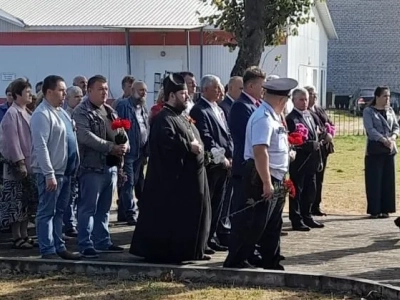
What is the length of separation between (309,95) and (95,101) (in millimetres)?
3758

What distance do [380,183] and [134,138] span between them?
3718 mm

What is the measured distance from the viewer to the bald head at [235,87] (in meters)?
10.3

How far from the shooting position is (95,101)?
9.30 meters

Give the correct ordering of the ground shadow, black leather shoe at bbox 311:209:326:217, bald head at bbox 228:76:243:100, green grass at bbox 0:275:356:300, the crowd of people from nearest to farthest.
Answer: green grass at bbox 0:275:356:300 < the crowd of people < the ground shadow < bald head at bbox 228:76:243:100 < black leather shoe at bbox 311:209:326:217

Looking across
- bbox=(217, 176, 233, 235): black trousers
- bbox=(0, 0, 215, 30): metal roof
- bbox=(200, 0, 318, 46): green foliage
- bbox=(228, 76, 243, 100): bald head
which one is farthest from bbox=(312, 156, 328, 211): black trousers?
bbox=(0, 0, 215, 30): metal roof

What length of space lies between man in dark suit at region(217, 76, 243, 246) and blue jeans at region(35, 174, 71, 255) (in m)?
2.00

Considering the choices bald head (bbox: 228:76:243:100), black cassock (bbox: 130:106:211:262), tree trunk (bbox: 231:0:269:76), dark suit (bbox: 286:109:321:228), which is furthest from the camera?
tree trunk (bbox: 231:0:269:76)

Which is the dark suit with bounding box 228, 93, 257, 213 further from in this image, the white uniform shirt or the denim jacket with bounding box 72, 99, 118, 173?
the denim jacket with bounding box 72, 99, 118, 173

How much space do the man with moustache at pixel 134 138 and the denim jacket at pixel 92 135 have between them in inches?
83.0

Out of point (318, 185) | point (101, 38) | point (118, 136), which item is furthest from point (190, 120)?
point (101, 38)

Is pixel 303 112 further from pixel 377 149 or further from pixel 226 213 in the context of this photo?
pixel 226 213

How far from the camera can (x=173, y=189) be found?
29.0 feet

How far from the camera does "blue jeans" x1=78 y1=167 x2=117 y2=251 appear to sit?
9328 millimetres

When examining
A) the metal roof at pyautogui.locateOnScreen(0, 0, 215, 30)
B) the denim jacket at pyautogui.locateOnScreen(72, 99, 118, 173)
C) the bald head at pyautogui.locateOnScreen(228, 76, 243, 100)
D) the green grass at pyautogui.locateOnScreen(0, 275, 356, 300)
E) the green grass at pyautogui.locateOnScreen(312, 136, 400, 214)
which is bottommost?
the green grass at pyautogui.locateOnScreen(312, 136, 400, 214)
